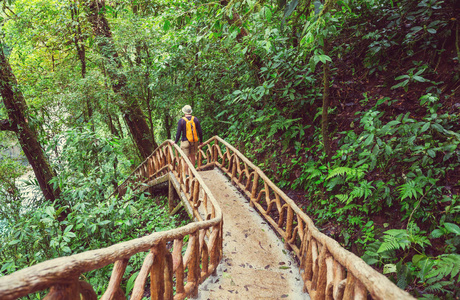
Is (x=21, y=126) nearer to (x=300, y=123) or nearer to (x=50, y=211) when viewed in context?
(x=50, y=211)

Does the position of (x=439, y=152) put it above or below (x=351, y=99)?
below

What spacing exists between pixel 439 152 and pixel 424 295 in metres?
2.17

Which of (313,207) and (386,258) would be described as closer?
(386,258)

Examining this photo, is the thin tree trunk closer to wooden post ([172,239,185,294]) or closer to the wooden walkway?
the wooden walkway

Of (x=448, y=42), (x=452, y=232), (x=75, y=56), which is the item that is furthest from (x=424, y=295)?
(x=75, y=56)

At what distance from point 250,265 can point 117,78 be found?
8342 millimetres

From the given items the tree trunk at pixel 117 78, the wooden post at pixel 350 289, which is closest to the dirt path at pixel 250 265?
the wooden post at pixel 350 289

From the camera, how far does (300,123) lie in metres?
6.40

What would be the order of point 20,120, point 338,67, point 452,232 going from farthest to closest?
point 338,67
point 20,120
point 452,232

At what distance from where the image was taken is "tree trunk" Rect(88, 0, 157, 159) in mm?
8633

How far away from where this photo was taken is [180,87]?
9.36 metres

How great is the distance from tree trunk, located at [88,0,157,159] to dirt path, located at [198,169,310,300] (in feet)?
20.6

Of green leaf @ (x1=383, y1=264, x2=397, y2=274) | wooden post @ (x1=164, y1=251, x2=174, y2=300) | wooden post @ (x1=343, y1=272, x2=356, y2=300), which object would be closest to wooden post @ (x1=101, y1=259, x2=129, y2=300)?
wooden post @ (x1=164, y1=251, x2=174, y2=300)

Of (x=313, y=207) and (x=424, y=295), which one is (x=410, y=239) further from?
(x=313, y=207)
